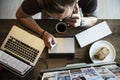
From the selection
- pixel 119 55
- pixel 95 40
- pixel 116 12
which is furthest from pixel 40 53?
pixel 116 12

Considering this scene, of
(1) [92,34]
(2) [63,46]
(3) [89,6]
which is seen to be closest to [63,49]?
(2) [63,46]

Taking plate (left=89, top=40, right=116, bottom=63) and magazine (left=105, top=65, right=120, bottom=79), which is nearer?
magazine (left=105, top=65, right=120, bottom=79)

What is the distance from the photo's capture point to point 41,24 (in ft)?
3.92

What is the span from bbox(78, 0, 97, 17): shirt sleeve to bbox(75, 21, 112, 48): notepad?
0.10 metres

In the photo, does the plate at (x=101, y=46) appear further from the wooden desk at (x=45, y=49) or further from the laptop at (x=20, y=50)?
the laptop at (x=20, y=50)

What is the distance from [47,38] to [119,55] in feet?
1.23

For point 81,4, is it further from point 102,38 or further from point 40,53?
point 40,53

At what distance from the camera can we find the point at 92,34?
117 cm

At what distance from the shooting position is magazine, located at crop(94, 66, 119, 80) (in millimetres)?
888

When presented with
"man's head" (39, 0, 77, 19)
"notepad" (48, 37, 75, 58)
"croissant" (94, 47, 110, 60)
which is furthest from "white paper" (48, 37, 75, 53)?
"man's head" (39, 0, 77, 19)

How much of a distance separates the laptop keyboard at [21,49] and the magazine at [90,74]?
0.91 feet

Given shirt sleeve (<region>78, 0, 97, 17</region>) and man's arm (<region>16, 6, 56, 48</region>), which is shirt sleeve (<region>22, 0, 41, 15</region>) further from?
shirt sleeve (<region>78, 0, 97, 17</region>)

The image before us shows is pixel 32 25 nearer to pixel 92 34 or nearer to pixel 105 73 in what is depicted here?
pixel 92 34

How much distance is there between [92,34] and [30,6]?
0.35 m
